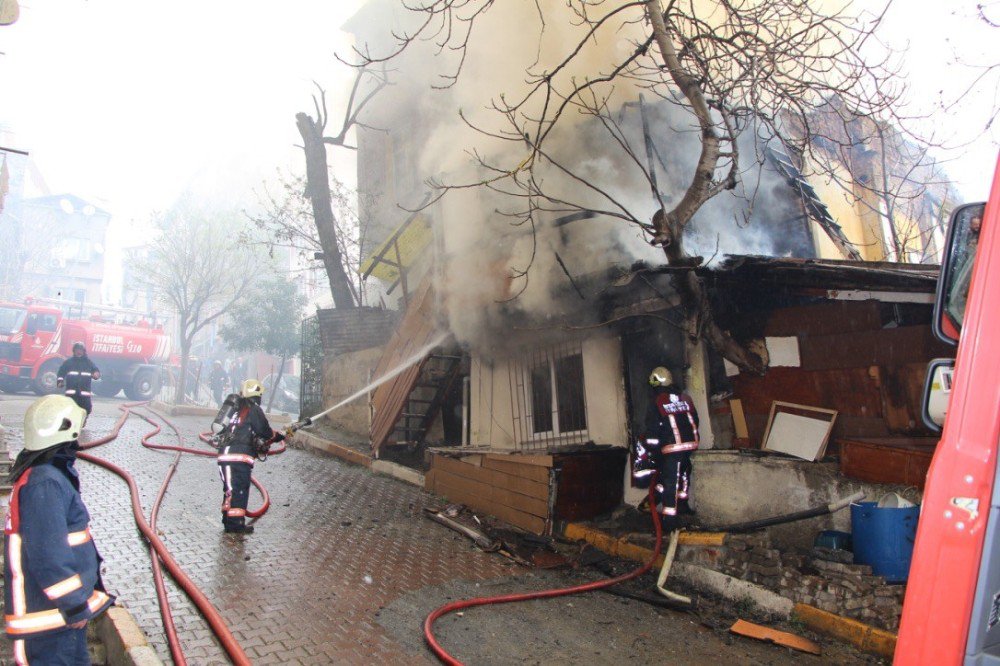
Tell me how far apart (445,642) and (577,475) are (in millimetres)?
3039

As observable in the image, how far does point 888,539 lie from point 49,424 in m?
5.47

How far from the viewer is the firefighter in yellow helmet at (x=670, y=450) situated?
5.82 m

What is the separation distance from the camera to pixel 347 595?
15.4ft

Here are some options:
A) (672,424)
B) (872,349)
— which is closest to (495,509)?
(672,424)

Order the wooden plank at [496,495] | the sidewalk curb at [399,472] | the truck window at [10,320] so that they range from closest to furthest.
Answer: the wooden plank at [496,495] < the sidewalk curb at [399,472] < the truck window at [10,320]

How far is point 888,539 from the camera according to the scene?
177 inches

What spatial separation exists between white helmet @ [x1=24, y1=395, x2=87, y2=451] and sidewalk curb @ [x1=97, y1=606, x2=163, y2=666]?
1321 mm

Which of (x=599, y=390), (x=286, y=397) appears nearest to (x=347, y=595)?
(x=599, y=390)

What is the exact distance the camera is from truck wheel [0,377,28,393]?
1884 cm

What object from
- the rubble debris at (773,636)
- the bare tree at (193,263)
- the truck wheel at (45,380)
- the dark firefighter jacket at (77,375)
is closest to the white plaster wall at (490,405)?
the rubble debris at (773,636)

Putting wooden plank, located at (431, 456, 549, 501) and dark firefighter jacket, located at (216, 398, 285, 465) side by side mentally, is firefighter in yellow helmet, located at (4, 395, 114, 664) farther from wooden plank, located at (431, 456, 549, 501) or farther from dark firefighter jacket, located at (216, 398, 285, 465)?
wooden plank, located at (431, 456, 549, 501)

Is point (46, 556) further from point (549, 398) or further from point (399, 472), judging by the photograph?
point (399, 472)

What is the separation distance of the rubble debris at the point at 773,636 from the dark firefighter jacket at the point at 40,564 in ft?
13.9

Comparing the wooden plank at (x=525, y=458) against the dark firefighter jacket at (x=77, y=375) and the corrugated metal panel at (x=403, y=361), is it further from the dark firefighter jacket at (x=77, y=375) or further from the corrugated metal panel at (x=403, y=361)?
the dark firefighter jacket at (x=77, y=375)
